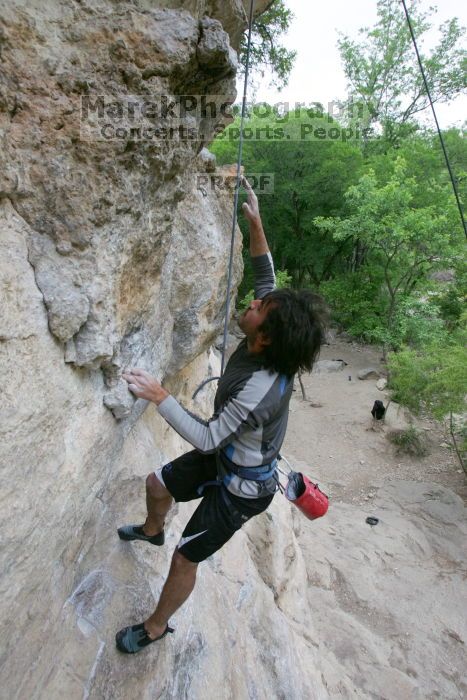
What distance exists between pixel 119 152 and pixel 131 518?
2270mm

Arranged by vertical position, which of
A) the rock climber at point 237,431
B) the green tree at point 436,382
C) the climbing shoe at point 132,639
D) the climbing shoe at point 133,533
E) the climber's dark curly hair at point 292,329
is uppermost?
the climber's dark curly hair at point 292,329

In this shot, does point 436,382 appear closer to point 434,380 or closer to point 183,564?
point 434,380

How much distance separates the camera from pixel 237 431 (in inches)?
79.4

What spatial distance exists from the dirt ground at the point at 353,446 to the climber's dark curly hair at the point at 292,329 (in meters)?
7.20

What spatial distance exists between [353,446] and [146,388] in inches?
353

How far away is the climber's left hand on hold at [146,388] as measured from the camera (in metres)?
2.04

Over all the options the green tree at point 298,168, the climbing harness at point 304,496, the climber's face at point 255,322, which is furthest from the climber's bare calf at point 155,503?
the green tree at point 298,168

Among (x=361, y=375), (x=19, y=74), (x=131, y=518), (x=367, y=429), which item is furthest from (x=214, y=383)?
(x=361, y=375)

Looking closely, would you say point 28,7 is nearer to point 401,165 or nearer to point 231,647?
point 231,647

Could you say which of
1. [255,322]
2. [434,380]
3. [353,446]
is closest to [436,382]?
[434,380]

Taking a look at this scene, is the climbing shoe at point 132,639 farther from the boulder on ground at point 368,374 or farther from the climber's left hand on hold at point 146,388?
the boulder on ground at point 368,374

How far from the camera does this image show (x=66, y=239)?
1910 mm

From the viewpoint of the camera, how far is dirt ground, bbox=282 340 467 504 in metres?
9.09
